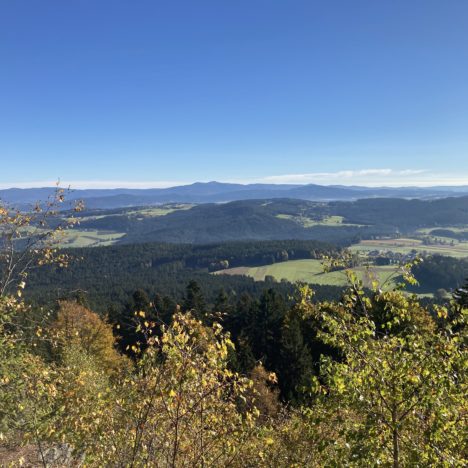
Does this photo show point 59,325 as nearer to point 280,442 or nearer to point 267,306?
point 267,306

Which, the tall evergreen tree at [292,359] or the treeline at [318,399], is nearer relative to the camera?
the treeline at [318,399]

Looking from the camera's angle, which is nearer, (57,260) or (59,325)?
(57,260)

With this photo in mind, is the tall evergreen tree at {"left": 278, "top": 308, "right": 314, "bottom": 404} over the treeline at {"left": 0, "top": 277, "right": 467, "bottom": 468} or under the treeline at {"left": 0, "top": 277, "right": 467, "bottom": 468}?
under

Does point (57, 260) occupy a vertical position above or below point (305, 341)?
above

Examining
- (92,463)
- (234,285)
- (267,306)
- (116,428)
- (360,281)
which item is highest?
(360,281)

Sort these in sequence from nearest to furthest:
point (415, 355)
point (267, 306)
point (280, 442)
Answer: point (415, 355), point (280, 442), point (267, 306)

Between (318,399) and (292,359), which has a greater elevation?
(318,399)

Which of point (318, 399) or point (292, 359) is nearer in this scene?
point (318, 399)

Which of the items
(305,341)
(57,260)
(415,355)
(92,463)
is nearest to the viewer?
(415,355)

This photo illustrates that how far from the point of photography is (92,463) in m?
10.6

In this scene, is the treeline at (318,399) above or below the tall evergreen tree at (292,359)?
above

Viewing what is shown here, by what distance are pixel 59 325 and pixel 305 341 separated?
38.3m

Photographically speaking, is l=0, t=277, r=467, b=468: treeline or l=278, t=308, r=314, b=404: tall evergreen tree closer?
l=0, t=277, r=467, b=468: treeline

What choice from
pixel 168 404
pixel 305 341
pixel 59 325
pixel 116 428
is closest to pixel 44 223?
pixel 116 428
